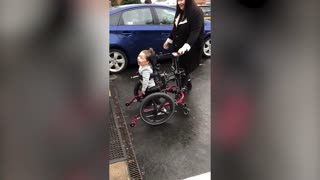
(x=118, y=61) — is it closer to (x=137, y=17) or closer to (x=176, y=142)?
(x=137, y=17)

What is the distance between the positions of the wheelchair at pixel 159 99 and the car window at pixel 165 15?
1958 millimetres

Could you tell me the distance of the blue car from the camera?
5.36 metres

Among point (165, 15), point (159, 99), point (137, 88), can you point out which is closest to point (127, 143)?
point (159, 99)

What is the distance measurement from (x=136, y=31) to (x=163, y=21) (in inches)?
22.6

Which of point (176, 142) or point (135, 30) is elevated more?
point (135, 30)

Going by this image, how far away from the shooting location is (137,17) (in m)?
5.53

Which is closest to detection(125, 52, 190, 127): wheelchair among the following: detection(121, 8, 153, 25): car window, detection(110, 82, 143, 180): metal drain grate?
detection(110, 82, 143, 180): metal drain grate

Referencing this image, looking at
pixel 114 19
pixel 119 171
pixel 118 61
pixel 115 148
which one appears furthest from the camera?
pixel 118 61
